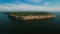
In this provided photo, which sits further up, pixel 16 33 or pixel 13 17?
pixel 13 17

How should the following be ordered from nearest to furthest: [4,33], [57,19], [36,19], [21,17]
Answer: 1. [4,33]
2. [57,19]
3. [21,17]
4. [36,19]

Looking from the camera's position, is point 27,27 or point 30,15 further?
point 30,15

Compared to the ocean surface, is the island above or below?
above

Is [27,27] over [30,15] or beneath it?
beneath

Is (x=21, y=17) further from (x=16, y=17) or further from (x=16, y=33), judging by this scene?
(x=16, y=33)

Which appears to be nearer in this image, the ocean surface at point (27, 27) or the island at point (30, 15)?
the ocean surface at point (27, 27)

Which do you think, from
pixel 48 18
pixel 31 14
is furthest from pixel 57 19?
pixel 31 14

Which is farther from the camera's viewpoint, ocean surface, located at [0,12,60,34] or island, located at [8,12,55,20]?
island, located at [8,12,55,20]

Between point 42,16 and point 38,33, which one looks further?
point 42,16

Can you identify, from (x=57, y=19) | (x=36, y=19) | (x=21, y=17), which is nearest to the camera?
(x=57, y=19)

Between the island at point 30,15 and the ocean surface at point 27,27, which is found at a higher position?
the island at point 30,15
